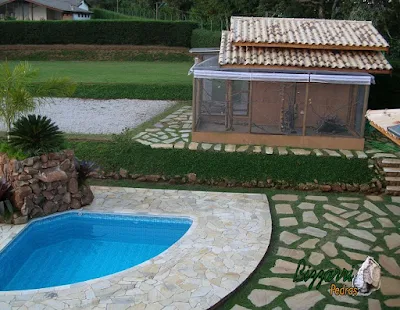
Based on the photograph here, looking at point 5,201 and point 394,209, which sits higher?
point 5,201

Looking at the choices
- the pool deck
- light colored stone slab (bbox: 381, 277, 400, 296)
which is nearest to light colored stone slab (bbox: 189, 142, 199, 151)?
the pool deck

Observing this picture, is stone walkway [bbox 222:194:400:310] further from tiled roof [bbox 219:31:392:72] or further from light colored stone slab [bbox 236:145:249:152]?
tiled roof [bbox 219:31:392:72]

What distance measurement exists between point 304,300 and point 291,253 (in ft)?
4.90

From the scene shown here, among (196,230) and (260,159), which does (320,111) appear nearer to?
(260,159)

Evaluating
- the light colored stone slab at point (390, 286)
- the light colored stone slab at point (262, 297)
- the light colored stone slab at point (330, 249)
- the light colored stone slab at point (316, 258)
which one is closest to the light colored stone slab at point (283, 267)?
the light colored stone slab at point (316, 258)

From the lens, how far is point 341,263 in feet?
27.0

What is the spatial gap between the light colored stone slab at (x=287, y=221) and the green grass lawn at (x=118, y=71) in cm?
1197

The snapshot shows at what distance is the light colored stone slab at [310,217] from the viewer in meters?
9.86

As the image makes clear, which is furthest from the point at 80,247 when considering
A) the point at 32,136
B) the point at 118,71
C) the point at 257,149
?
the point at 118,71

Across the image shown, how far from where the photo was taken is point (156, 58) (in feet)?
107

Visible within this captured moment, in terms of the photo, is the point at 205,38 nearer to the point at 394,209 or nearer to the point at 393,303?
the point at 394,209

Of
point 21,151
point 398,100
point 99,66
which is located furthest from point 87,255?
point 99,66

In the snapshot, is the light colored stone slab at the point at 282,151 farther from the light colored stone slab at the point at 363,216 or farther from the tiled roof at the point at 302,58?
the light colored stone slab at the point at 363,216

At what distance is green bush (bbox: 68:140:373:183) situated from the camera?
1209cm
